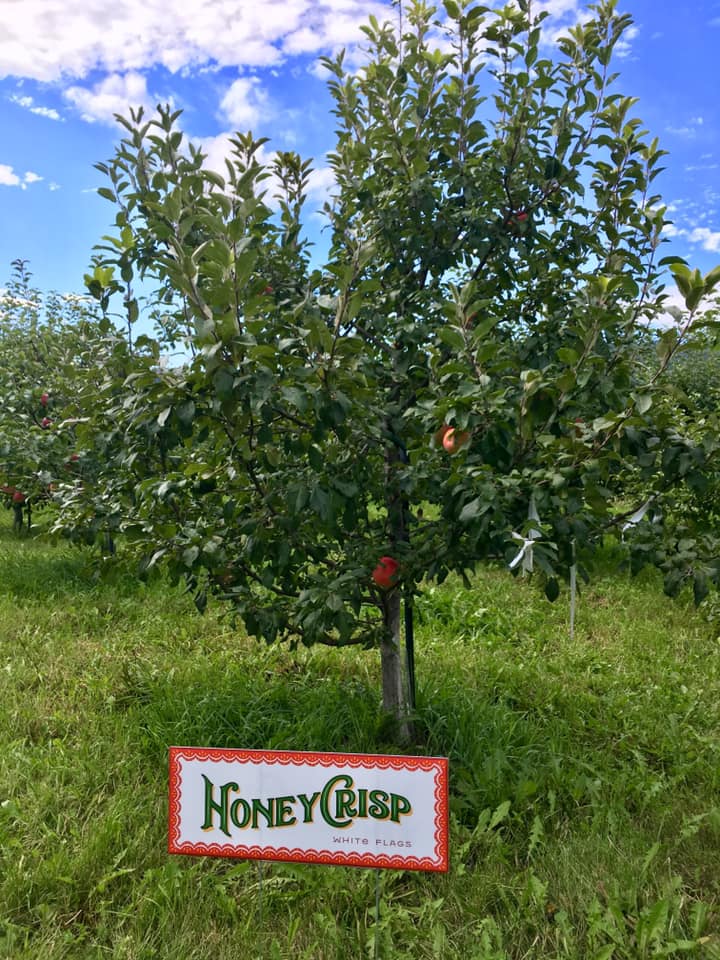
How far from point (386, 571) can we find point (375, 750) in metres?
0.96

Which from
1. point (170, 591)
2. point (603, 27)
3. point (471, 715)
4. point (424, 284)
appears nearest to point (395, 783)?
point (471, 715)

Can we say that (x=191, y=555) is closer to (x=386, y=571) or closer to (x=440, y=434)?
(x=386, y=571)

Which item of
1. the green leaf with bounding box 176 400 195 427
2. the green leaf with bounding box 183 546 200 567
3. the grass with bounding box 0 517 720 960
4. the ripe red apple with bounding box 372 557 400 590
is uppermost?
the green leaf with bounding box 176 400 195 427

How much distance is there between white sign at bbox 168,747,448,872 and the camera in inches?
72.0

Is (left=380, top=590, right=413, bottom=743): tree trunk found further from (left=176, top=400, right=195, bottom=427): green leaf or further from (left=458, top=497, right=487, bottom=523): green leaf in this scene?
(left=176, top=400, right=195, bottom=427): green leaf

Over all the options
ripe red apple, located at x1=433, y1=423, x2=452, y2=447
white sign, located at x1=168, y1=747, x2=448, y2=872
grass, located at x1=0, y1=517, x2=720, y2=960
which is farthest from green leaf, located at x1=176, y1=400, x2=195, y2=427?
grass, located at x1=0, y1=517, x2=720, y2=960

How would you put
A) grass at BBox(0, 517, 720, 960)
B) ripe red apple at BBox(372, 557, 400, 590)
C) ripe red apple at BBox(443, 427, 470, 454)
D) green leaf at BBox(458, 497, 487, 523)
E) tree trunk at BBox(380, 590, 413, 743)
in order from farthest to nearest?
tree trunk at BBox(380, 590, 413, 743), ripe red apple at BBox(372, 557, 400, 590), grass at BBox(0, 517, 720, 960), ripe red apple at BBox(443, 427, 470, 454), green leaf at BBox(458, 497, 487, 523)

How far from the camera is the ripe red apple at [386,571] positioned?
7.89 ft

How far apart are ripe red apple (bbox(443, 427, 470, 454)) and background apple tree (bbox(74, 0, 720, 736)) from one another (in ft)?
0.08

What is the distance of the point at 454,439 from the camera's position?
6.31 feet

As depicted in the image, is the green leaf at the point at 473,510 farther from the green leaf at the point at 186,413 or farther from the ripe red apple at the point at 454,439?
the green leaf at the point at 186,413

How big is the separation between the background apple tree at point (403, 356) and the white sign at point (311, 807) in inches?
17.5

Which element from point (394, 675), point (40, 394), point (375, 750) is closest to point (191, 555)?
point (394, 675)

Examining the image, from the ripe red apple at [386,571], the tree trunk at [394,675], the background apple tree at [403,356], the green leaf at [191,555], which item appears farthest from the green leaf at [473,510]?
the tree trunk at [394,675]
